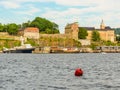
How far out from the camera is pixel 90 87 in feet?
138

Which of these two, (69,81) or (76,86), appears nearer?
(76,86)

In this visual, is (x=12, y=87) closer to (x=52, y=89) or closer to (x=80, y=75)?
(x=52, y=89)

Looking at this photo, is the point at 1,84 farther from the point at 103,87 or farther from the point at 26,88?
the point at 103,87

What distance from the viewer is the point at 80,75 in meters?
55.1

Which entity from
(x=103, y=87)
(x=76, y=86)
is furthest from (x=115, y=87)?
(x=76, y=86)

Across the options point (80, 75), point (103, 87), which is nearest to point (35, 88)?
point (103, 87)

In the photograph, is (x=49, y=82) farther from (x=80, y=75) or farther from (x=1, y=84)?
(x=80, y=75)

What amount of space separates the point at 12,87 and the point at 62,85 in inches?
216

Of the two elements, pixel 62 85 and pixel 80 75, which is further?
pixel 80 75

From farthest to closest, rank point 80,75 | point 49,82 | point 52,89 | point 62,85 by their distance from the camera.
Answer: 1. point 80,75
2. point 49,82
3. point 62,85
4. point 52,89

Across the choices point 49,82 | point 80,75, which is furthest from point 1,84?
point 80,75

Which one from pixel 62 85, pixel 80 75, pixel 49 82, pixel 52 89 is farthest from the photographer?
pixel 80 75

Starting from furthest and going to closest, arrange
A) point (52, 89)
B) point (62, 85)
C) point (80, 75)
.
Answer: point (80, 75)
point (62, 85)
point (52, 89)

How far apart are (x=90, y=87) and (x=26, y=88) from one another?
6.65 meters
